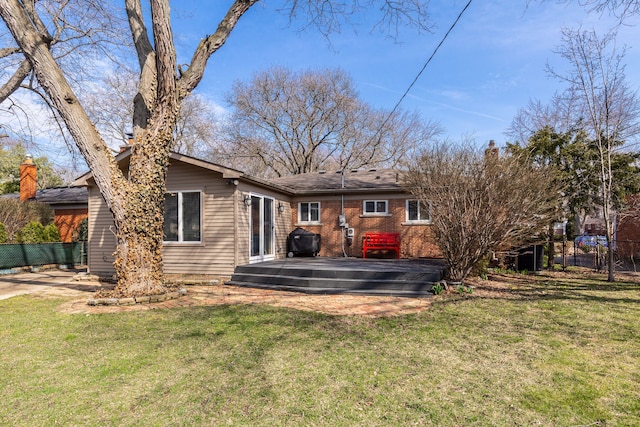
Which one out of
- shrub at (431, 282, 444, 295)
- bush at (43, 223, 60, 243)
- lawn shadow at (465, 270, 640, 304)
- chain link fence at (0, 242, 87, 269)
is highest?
bush at (43, 223, 60, 243)

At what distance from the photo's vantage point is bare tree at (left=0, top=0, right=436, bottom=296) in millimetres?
6523

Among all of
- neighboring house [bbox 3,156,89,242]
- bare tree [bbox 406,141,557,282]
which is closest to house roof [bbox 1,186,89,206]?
neighboring house [bbox 3,156,89,242]

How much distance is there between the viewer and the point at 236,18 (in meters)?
7.52

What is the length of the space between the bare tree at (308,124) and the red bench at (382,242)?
1616cm

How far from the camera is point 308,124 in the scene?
2705 cm

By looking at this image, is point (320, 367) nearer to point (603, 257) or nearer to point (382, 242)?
point (382, 242)

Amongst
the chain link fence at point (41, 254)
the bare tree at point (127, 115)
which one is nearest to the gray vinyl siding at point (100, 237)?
the chain link fence at point (41, 254)

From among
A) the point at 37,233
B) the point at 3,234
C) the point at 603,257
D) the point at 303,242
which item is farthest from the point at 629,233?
the point at 3,234

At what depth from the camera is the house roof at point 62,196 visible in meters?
14.9

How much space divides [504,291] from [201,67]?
8.26 m

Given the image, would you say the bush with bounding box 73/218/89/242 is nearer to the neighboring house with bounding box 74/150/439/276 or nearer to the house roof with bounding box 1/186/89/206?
the house roof with bounding box 1/186/89/206

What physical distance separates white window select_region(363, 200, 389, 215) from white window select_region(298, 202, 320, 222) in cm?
182

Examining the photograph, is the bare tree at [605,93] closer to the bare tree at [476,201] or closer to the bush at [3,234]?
the bare tree at [476,201]

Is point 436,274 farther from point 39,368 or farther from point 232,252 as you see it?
point 39,368
